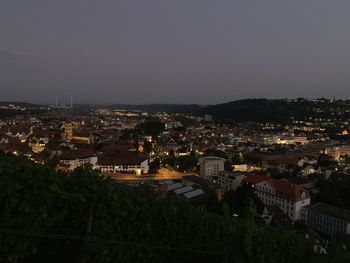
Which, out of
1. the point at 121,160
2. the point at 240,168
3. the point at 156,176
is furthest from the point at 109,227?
Result: the point at 240,168

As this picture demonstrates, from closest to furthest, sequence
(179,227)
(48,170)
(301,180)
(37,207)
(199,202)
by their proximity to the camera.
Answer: (37,207) < (48,170) < (179,227) < (199,202) < (301,180)

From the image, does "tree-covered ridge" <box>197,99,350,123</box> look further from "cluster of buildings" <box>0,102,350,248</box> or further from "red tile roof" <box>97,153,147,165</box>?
"red tile roof" <box>97,153,147,165</box>

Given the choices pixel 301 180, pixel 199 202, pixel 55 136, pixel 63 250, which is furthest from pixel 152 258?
pixel 55 136

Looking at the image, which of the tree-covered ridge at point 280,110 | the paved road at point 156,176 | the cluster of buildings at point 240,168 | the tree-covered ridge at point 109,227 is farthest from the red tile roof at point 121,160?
the tree-covered ridge at point 280,110

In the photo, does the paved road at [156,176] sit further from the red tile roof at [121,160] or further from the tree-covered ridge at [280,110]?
the tree-covered ridge at [280,110]

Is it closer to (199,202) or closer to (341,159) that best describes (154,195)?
(199,202)

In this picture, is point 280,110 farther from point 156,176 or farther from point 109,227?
point 109,227

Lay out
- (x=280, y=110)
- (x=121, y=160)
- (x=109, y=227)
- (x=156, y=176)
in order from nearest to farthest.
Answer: (x=109, y=227) < (x=156, y=176) < (x=121, y=160) < (x=280, y=110)

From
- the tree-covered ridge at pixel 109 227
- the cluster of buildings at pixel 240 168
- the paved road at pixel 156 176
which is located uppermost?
the tree-covered ridge at pixel 109 227

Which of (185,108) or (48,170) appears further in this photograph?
(185,108)
